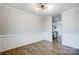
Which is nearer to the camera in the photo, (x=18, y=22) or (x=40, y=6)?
(x=40, y=6)

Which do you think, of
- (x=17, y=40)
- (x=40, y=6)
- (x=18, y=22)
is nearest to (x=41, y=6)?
(x=40, y=6)

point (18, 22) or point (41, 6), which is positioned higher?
point (41, 6)

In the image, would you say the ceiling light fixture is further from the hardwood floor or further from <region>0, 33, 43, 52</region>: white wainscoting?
the hardwood floor

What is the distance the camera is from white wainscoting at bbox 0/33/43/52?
1840mm

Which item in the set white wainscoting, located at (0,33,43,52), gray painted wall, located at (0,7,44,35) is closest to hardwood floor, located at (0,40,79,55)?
white wainscoting, located at (0,33,43,52)

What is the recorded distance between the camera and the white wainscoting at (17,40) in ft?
6.04

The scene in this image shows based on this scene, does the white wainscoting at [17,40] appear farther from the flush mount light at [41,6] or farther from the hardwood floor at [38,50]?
the flush mount light at [41,6]

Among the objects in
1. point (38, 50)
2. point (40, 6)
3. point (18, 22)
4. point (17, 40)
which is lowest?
point (38, 50)

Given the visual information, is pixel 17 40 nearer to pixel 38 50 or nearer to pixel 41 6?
pixel 38 50

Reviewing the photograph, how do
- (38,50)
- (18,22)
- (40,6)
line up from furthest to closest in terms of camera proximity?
1. (18,22)
2. (40,6)
3. (38,50)

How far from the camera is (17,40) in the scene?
1.93m

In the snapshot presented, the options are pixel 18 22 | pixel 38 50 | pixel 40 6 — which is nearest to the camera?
pixel 38 50

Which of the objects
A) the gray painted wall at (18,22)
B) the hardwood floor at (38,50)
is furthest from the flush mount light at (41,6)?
the hardwood floor at (38,50)
